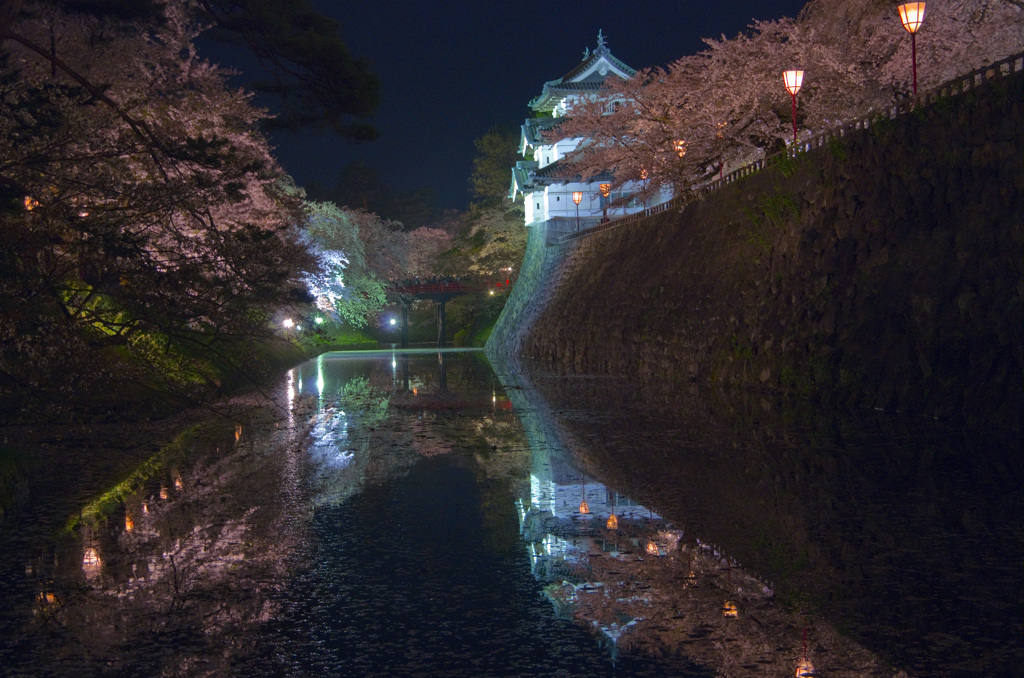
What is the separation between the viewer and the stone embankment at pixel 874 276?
1287 cm

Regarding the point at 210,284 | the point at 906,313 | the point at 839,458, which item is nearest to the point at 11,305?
the point at 210,284

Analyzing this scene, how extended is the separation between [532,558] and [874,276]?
11.4 metres

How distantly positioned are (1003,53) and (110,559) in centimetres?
2549

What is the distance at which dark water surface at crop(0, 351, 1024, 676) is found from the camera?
4.66 metres

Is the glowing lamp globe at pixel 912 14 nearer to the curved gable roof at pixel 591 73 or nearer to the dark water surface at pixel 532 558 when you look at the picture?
the dark water surface at pixel 532 558

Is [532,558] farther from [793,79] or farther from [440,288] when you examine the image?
[440,288]

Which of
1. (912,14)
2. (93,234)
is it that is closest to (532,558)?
(93,234)

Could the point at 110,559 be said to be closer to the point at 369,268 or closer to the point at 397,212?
the point at 369,268

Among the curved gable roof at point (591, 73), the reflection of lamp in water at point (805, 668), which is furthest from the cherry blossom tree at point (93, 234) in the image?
the curved gable roof at point (591, 73)

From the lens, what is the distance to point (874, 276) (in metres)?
15.8

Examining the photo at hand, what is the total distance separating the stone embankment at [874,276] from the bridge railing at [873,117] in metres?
0.19

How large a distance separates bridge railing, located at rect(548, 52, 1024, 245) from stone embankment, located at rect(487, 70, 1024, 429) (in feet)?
0.64

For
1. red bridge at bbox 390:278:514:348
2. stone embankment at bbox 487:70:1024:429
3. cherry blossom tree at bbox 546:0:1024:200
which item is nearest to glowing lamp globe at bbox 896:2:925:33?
stone embankment at bbox 487:70:1024:429

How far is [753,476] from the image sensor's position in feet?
32.1
